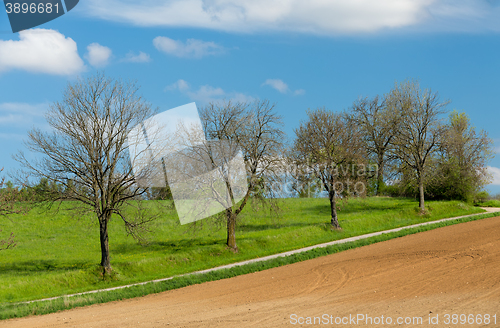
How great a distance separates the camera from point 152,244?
2988 cm

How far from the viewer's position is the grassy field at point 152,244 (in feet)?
66.5

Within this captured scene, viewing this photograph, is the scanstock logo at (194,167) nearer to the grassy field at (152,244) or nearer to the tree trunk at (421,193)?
the grassy field at (152,244)

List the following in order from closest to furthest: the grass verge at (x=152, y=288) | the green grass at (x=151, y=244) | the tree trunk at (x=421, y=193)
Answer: the grass verge at (x=152, y=288), the green grass at (x=151, y=244), the tree trunk at (x=421, y=193)

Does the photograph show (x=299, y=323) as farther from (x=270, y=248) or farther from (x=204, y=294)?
(x=270, y=248)

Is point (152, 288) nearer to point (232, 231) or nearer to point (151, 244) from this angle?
point (232, 231)

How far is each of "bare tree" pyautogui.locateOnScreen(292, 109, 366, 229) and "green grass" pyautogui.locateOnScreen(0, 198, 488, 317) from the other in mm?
3570

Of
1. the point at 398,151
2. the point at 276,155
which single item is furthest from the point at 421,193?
the point at 276,155

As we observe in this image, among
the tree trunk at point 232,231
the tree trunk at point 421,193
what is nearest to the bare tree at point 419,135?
the tree trunk at point 421,193

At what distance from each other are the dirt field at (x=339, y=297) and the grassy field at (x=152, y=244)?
7183mm

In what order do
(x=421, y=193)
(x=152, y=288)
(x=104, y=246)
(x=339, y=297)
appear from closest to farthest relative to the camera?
(x=339, y=297)
(x=152, y=288)
(x=104, y=246)
(x=421, y=193)

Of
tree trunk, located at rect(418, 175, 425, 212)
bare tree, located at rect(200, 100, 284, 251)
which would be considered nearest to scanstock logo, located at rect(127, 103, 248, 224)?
bare tree, located at rect(200, 100, 284, 251)

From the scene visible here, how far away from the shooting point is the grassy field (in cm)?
2028

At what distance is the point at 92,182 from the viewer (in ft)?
68.5

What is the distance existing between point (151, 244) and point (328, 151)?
16.6 m
